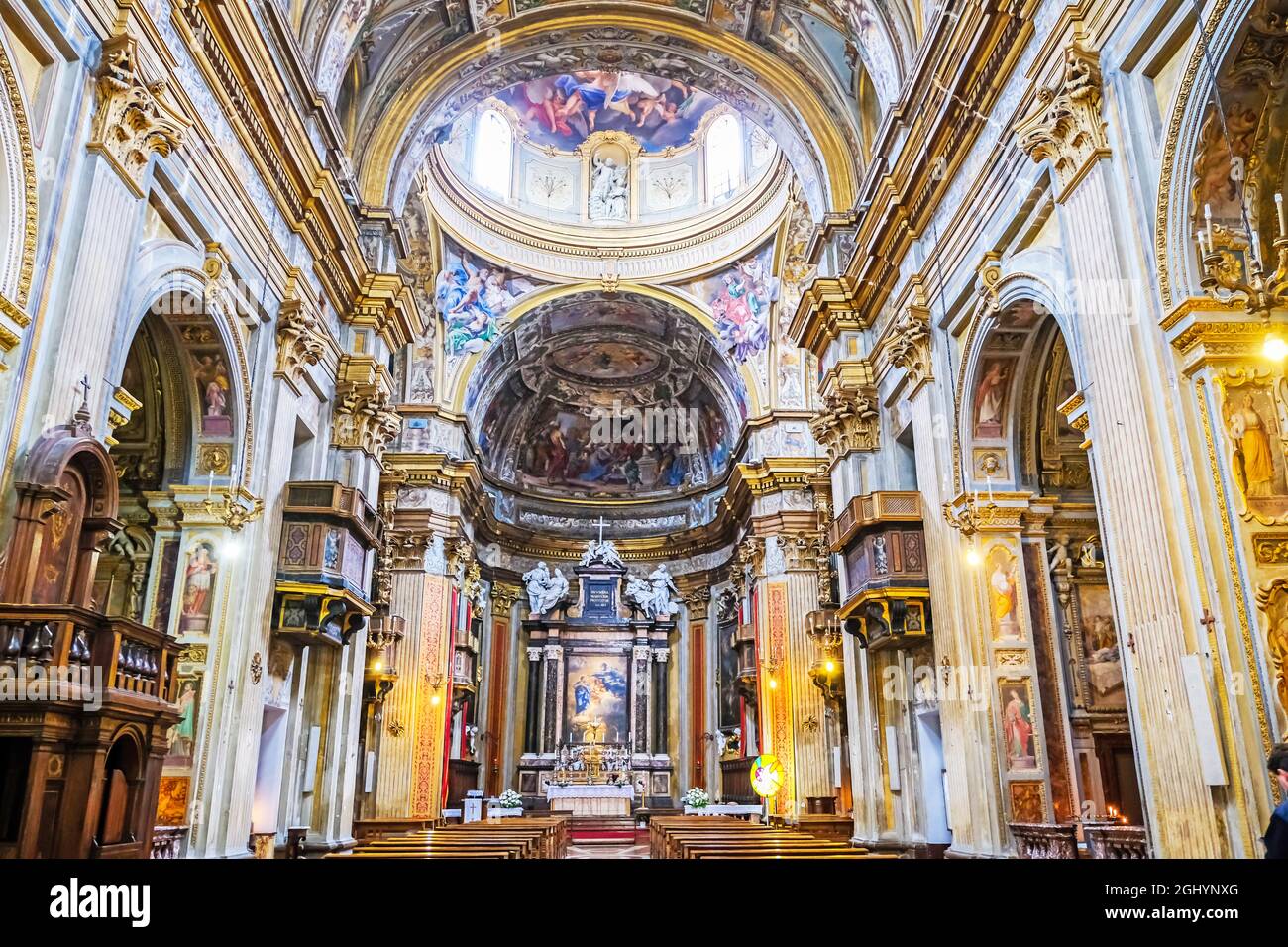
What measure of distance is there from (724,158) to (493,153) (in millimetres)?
5811

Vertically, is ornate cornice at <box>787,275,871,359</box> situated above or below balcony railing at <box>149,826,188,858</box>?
above

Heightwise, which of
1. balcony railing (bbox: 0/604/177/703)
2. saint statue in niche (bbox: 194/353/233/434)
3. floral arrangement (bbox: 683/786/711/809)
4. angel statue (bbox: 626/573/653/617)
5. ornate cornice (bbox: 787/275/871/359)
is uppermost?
ornate cornice (bbox: 787/275/871/359)

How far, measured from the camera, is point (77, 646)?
533 centimetres

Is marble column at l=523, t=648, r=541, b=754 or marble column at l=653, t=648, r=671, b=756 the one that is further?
marble column at l=653, t=648, r=671, b=756

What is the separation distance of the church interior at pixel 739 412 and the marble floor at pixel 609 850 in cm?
37

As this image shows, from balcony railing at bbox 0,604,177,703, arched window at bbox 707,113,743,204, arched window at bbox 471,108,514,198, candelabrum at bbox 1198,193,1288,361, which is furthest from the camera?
arched window at bbox 707,113,743,204

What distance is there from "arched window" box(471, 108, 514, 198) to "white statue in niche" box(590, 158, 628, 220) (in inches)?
87.3

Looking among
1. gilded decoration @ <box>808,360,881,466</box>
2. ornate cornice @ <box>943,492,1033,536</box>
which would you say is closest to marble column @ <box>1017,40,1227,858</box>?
ornate cornice @ <box>943,492,1033,536</box>

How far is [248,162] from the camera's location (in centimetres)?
973

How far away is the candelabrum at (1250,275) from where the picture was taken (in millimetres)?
4953

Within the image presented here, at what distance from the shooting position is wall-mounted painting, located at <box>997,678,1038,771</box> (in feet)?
29.4

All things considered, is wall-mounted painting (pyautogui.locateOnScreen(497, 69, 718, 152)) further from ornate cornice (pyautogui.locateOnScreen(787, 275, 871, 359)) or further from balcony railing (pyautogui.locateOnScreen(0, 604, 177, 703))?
balcony railing (pyautogui.locateOnScreen(0, 604, 177, 703))

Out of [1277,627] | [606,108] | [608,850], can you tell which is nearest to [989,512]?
[1277,627]

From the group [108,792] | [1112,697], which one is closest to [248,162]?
[108,792]
